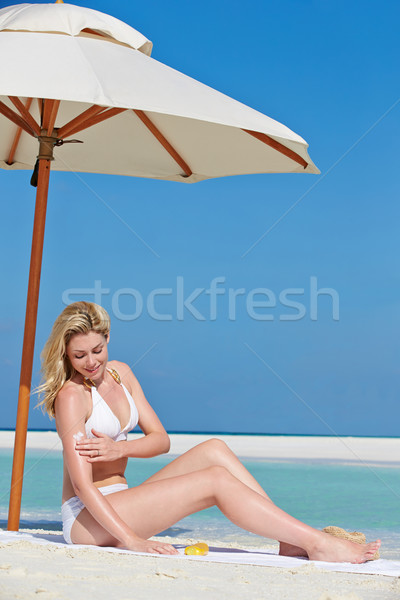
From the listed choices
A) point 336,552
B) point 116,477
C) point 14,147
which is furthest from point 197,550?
point 14,147

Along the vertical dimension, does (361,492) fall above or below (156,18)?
below

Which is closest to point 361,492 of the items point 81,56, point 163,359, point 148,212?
point 163,359

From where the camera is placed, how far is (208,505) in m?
2.74

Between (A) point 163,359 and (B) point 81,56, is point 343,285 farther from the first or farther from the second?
(B) point 81,56

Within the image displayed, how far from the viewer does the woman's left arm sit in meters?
2.71

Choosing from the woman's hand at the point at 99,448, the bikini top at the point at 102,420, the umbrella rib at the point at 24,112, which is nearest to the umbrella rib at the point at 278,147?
the umbrella rib at the point at 24,112

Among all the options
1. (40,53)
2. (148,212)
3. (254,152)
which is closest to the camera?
(40,53)

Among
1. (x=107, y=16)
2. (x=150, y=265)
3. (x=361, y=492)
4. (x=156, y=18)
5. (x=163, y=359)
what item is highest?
(x=156, y=18)

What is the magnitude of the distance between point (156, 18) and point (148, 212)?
8246 mm

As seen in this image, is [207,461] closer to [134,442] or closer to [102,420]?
[134,442]

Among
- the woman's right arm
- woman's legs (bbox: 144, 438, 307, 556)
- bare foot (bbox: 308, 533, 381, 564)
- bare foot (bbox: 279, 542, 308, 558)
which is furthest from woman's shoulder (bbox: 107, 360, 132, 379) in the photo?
bare foot (bbox: 308, 533, 381, 564)

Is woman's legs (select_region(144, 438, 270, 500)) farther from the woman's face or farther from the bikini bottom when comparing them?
the woman's face

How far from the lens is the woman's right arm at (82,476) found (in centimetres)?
260

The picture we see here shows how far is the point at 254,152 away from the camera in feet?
13.3
